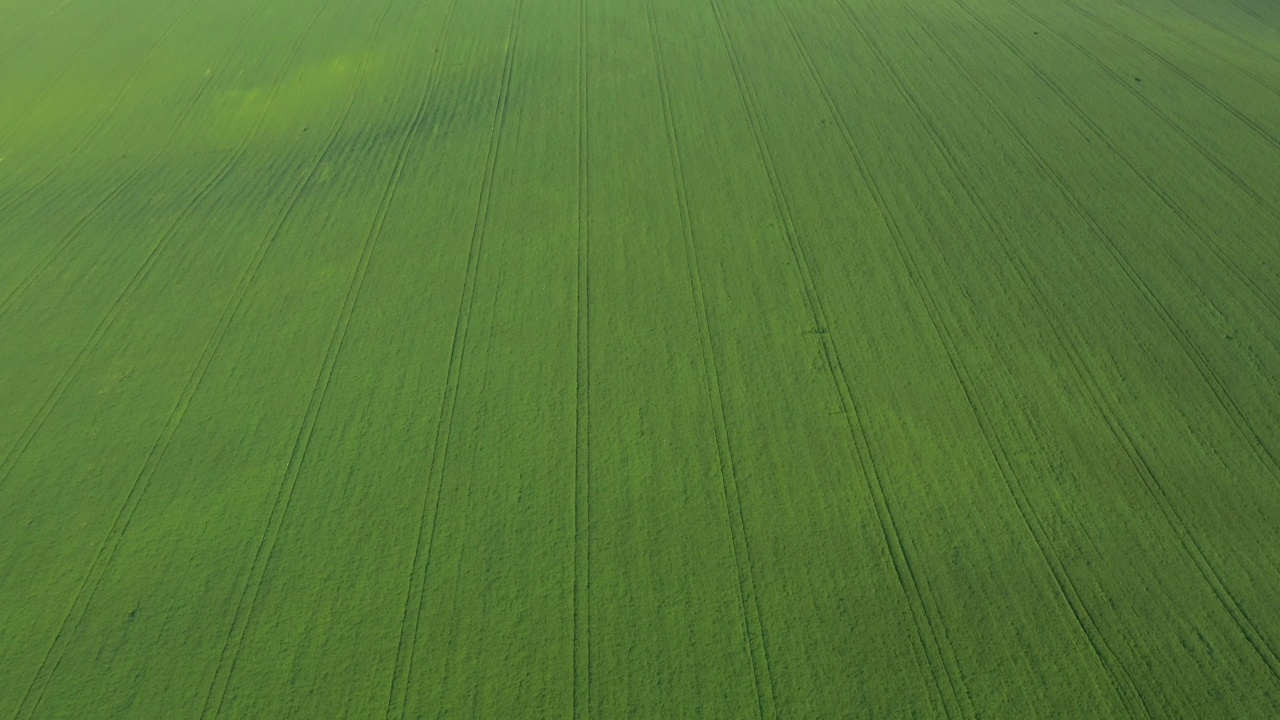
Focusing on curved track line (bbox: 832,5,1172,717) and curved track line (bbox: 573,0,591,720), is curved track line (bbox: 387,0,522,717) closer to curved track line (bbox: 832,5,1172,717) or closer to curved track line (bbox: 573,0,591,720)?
curved track line (bbox: 573,0,591,720)

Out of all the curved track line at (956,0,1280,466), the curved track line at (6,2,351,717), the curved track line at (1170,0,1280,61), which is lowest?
the curved track line at (6,2,351,717)

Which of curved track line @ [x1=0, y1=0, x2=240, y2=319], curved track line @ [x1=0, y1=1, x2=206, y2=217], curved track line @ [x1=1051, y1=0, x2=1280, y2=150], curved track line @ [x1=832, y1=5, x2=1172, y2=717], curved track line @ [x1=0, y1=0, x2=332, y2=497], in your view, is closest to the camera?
curved track line @ [x1=832, y1=5, x2=1172, y2=717]

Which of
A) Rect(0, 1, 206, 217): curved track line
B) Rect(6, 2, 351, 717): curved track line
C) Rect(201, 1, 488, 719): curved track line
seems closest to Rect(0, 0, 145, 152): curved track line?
Rect(0, 1, 206, 217): curved track line

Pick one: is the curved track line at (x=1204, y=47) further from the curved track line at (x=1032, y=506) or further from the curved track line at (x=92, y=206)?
the curved track line at (x=92, y=206)

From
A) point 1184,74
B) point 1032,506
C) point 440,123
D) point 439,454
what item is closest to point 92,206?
point 440,123

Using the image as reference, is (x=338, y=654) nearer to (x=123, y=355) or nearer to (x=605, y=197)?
(x=123, y=355)

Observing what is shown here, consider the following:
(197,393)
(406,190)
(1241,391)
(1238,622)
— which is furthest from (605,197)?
(1238,622)

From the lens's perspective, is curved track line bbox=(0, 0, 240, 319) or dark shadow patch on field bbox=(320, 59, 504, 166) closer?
curved track line bbox=(0, 0, 240, 319)
